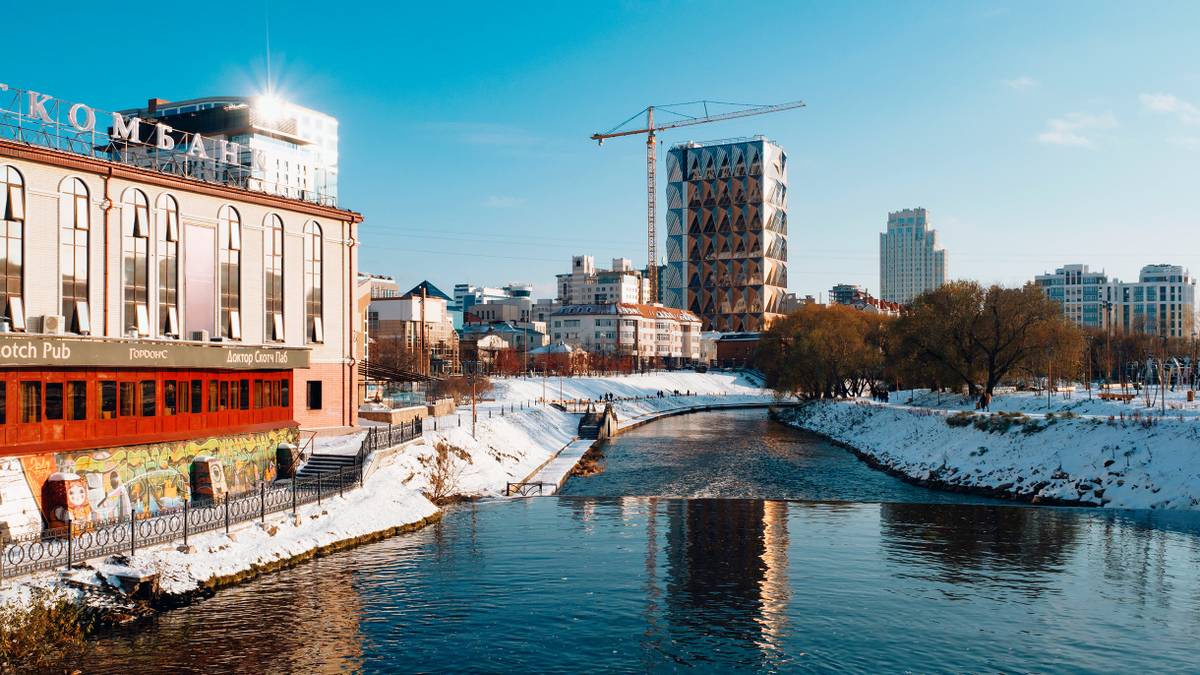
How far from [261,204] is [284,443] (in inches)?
486

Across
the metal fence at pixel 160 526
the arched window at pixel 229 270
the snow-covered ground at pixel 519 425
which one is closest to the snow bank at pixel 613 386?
the snow-covered ground at pixel 519 425

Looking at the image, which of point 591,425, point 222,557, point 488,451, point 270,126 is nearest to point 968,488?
point 488,451

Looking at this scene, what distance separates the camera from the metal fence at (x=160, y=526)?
25094 mm

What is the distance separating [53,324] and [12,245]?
3.34m

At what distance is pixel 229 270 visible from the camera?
43188 mm

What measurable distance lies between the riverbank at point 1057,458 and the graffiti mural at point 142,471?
41.0 metres

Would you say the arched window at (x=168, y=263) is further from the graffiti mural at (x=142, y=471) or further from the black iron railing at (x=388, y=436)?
the black iron railing at (x=388, y=436)

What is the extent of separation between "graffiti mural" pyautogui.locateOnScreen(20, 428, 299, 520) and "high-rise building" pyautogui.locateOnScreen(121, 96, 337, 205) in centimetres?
7468

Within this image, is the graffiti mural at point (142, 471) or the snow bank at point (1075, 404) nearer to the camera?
the graffiti mural at point (142, 471)

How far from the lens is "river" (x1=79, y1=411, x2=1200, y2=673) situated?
22766 mm

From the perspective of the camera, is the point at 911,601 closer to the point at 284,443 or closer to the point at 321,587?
the point at 321,587

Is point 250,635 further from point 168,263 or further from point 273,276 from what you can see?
point 273,276

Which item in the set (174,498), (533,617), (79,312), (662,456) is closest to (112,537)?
(174,498)

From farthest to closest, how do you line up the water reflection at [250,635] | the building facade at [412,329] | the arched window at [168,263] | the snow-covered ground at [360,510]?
the building facade at [412,329]
the arched window at [168,263]
the snow-covered ground at [360,510]
the water reflection at [250,635]
